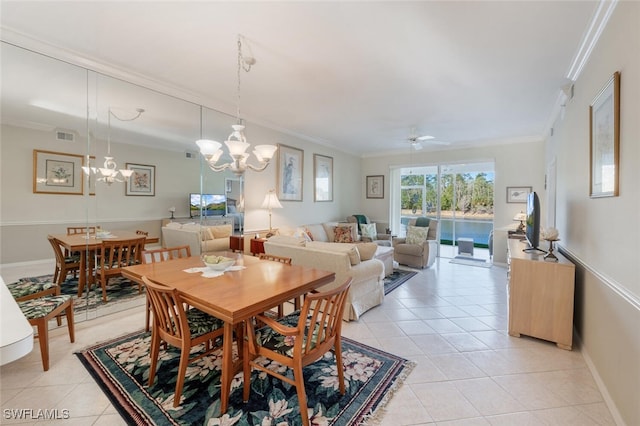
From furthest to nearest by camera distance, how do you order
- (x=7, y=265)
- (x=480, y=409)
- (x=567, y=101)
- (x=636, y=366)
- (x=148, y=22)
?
1. (x=567, y=101)
2. (x=7, y=265)
3. (x=148, y=22)
4. (x=480, y=409)
5. (x=636, y=366)

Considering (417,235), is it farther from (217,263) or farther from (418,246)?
(217,263)

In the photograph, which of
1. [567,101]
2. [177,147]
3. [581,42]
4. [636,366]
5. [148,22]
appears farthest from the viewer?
[177,147]

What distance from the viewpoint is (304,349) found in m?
1.62

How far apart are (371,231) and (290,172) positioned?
2.50 metres

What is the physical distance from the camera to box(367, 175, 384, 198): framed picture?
24.5ft

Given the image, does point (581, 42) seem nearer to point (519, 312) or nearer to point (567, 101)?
point (567, 101)

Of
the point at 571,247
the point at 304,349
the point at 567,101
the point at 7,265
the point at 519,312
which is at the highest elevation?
the point at 567,101

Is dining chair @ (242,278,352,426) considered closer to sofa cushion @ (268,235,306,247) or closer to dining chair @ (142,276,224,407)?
dining chair @ (142,276,224,407)

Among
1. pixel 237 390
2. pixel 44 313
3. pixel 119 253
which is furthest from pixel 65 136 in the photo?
pixel 237 390

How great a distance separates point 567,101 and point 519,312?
8.66 feet

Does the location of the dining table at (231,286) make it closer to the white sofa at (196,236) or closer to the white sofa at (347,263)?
the white sofa at (347,263)

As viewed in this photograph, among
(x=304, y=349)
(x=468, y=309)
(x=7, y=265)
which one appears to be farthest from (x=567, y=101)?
(x=7, y=265)

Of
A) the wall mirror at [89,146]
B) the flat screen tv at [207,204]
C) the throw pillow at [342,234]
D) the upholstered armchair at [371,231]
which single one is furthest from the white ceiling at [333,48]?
the upholstered armchair at [371,231]

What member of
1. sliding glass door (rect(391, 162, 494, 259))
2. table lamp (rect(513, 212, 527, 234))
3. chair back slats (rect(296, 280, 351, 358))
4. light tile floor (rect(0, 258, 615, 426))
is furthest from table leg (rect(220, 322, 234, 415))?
sliding glass door (rect(391, 162, 494, 259))
